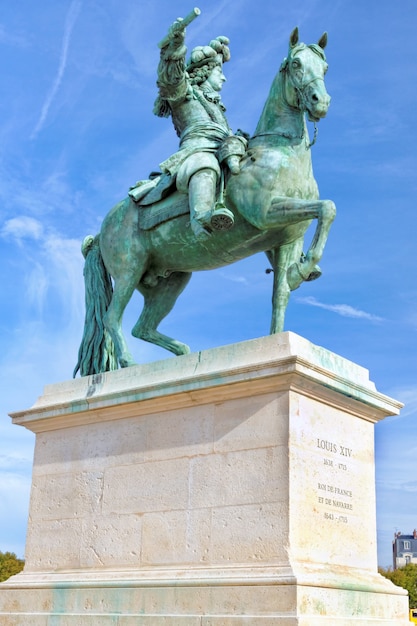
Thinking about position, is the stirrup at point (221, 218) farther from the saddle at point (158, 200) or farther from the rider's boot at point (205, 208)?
the saddle at point (158, 200)

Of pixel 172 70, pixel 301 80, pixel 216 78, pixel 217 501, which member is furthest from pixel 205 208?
pixel 217 501

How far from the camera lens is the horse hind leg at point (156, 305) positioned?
1252cm

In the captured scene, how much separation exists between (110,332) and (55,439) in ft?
5.26

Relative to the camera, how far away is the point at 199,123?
12.2 metres

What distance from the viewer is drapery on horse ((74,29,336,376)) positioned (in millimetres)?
10602

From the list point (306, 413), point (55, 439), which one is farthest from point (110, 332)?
point (306, 413)

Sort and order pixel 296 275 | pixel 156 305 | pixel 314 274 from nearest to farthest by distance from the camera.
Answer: pixel 296 275 → pixel 314 274 → pixel 156 305

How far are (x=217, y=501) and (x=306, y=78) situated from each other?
196 inches

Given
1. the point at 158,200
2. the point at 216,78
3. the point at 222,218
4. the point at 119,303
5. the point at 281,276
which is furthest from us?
the point at 216,78

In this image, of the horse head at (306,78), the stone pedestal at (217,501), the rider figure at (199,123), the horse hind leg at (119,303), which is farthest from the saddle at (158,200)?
the stone pedestal at (217,501)

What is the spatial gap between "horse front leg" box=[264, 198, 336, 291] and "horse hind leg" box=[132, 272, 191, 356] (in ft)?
7.50

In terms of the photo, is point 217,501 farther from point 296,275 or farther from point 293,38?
point 293,38

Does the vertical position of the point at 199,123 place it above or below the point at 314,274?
above

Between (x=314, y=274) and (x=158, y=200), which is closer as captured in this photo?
(x=314, y=274)
